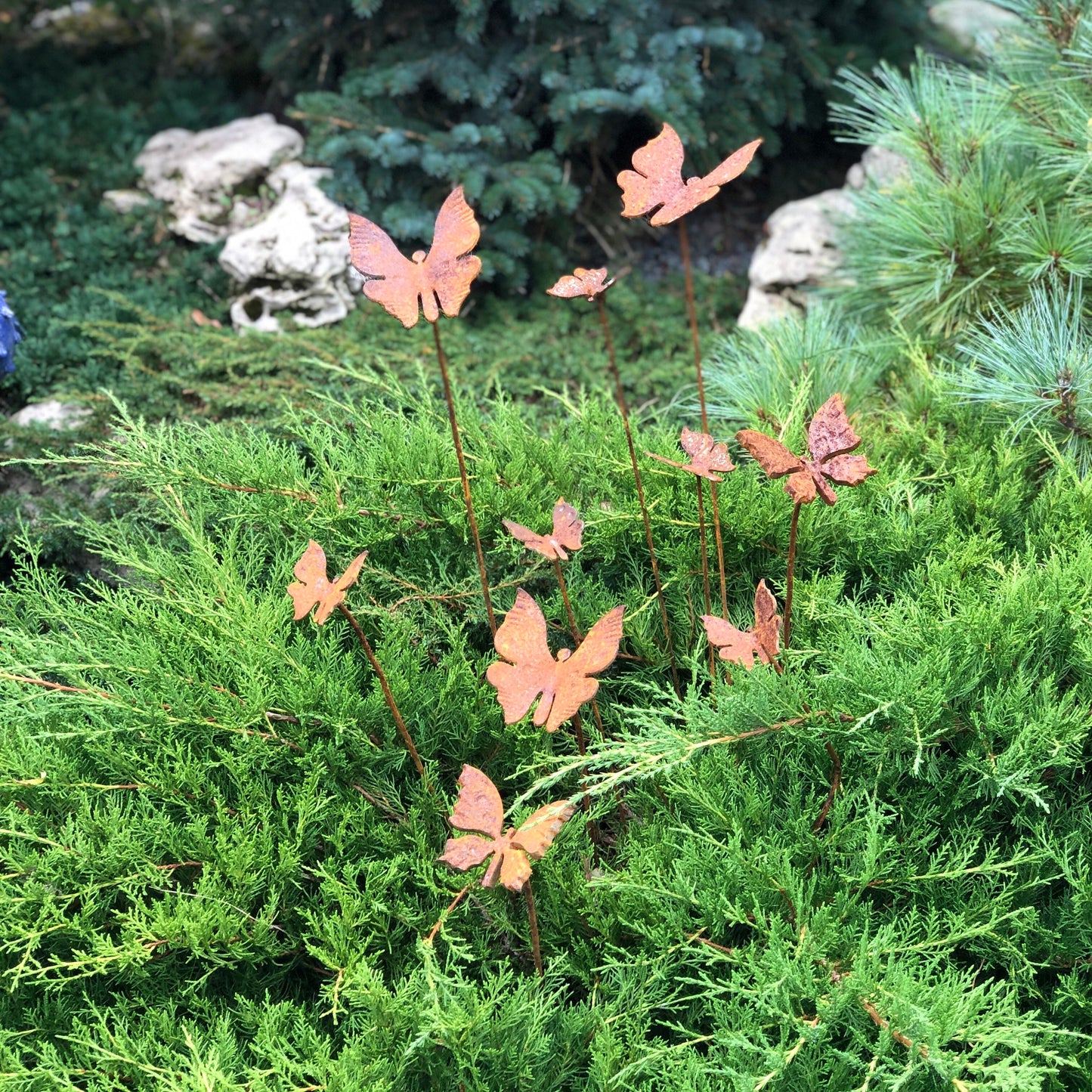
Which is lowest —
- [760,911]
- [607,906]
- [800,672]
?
[607,906]

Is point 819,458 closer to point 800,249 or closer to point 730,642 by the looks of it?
point 730,642

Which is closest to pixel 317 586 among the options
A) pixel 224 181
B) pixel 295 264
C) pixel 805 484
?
pixel 805 484

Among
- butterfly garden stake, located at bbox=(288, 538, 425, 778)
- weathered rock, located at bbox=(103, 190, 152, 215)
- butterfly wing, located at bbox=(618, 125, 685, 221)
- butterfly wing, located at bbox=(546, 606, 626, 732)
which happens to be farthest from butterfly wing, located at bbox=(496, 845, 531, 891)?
weathered rock, located at bbox=(103, 190, 152, 215)

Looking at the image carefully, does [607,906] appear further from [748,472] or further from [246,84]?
[246,84]

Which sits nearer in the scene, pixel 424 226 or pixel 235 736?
pixel 235 736

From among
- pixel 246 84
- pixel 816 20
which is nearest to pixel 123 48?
pixel 246 84

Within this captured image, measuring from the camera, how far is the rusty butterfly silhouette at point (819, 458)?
1271 mm

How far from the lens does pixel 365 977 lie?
1229mm

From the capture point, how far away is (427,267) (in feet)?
4.02

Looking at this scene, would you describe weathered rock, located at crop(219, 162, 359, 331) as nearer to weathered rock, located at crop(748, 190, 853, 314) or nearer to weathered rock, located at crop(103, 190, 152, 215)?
weathered rock, located at crop(103, 190, 152, 215)

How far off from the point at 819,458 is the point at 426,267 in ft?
1.83

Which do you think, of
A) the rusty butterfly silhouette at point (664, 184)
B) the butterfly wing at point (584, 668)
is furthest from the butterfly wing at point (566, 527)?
the rusty butterfly silhouette at point (664, 184)

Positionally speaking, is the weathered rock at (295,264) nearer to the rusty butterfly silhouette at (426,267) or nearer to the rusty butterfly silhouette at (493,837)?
the rusty butterfly silhouette at (426,267)

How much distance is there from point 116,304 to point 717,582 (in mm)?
2400
